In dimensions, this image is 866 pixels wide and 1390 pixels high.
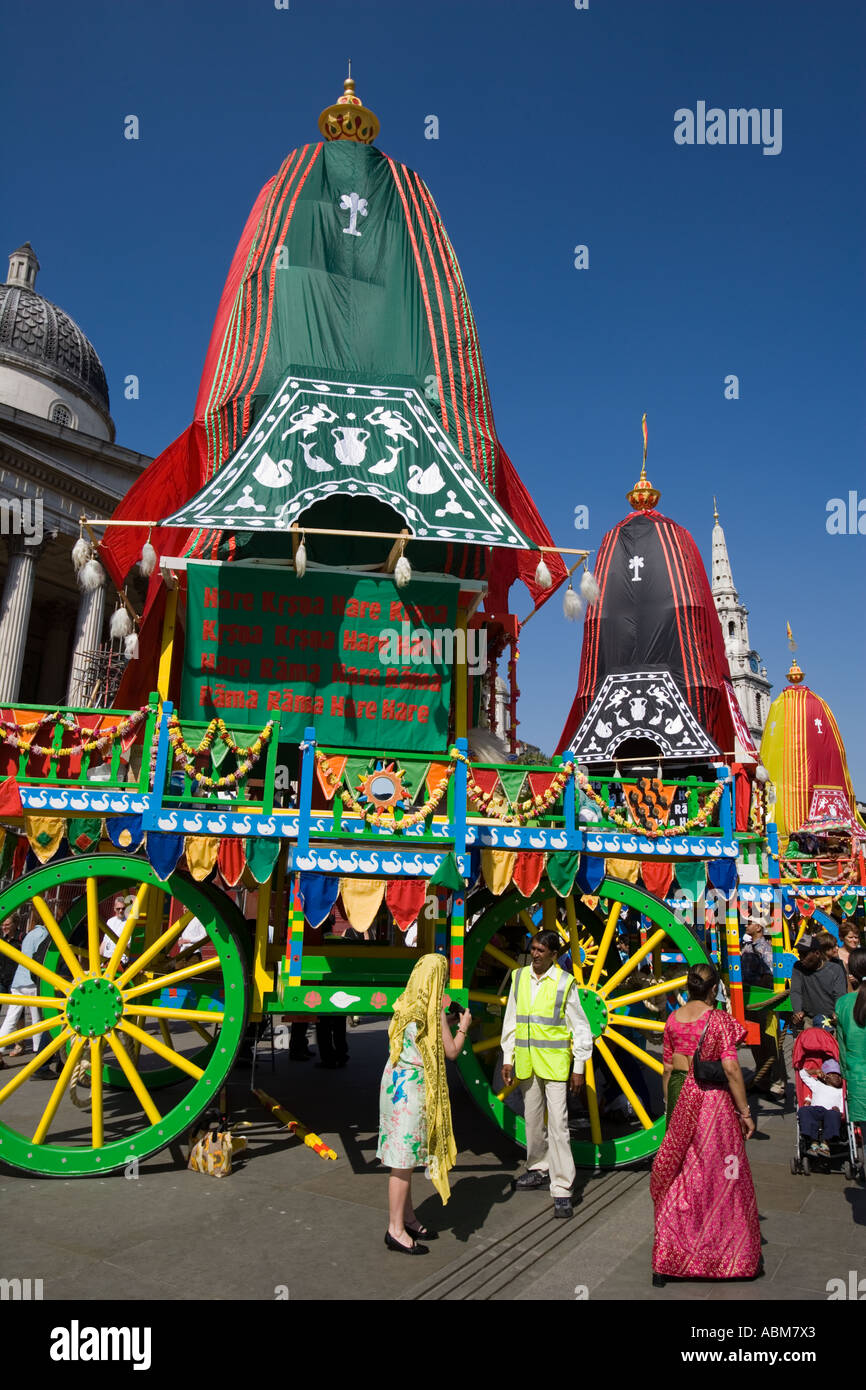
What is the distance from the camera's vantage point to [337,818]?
6.70 metres

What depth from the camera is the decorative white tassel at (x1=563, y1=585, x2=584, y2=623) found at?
8414 mm

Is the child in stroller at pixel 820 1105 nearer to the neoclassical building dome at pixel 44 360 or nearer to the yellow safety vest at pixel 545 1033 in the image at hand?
the yellow safety vest at pixel 545 1033

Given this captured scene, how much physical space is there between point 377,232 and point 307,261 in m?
0.93

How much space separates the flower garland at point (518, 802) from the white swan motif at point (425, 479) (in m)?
2.79

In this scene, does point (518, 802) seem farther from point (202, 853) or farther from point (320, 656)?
point (202, 853)

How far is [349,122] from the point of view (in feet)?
35.4

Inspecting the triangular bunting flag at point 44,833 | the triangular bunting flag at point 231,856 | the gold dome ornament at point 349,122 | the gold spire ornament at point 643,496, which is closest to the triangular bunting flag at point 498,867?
the triangular bunting flag at point 231,856

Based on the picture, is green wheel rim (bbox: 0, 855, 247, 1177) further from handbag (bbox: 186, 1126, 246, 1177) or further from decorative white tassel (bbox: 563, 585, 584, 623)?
decorative white tassel (bbox: 563, 585, 584, 623)

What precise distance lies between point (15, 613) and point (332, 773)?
2076cm

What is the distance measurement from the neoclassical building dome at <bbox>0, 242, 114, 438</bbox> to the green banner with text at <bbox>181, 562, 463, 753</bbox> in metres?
26.0

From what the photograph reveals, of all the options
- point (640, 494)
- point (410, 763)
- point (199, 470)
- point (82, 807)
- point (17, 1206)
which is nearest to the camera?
point (17, 1206)

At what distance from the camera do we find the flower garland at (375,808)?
6.78 m
